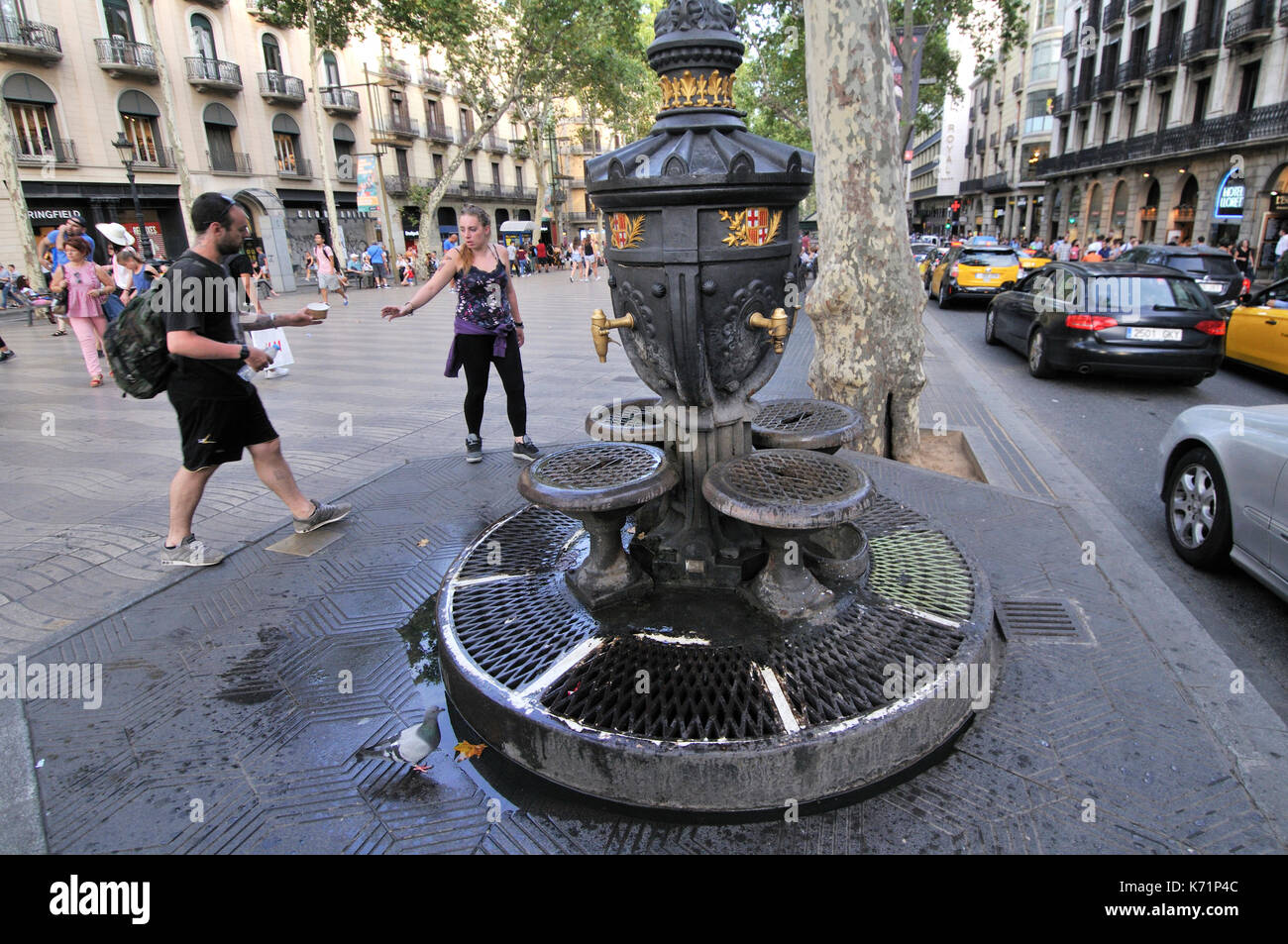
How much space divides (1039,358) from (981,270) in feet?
32.2

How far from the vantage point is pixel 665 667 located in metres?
2.88

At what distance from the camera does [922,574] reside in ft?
11.8

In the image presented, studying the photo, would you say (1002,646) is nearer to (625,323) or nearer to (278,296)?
(625,323)

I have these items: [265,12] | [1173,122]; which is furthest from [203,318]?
[1173,122]

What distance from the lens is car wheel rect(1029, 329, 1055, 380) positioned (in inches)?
402

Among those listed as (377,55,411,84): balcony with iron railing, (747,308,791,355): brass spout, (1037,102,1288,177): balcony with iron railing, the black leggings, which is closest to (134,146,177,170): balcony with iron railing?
(377,55,411,84): balcony with iron railing

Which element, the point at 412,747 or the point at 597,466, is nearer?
the point at 412,747

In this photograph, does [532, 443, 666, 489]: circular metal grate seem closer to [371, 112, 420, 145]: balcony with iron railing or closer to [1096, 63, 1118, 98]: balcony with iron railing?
[371, 112, 420, 145]: balcony with iron railing

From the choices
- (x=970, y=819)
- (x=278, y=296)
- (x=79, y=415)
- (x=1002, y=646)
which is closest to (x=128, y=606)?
(x=970, y=819)

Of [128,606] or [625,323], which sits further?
[128,606]

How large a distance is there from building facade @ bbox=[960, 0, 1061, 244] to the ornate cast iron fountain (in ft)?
157

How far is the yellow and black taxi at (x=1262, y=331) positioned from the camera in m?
9.03

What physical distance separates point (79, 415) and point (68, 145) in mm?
26737

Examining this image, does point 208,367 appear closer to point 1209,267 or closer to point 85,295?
point 85,295
